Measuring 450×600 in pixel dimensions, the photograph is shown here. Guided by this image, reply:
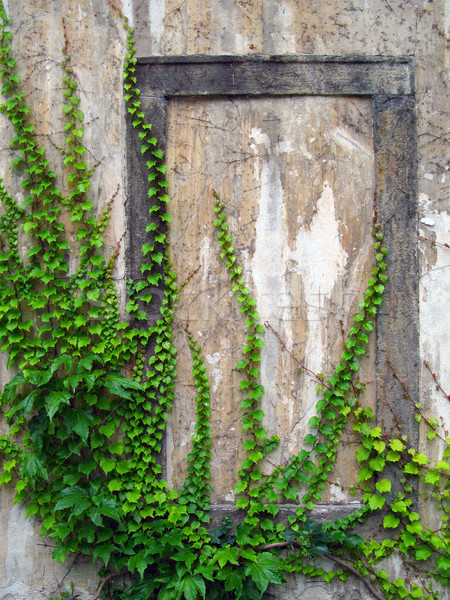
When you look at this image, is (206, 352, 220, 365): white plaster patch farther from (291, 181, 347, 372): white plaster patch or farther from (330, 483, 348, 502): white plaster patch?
(330, 483, 348, 502): white plaster patch

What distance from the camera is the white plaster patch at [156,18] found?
344 centimetres

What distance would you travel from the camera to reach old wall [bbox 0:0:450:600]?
344 centimetres

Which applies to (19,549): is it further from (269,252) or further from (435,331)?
(435,331)

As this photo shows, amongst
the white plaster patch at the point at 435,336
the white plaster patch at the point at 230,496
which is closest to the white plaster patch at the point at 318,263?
the white plaster patch at the point at 435,336

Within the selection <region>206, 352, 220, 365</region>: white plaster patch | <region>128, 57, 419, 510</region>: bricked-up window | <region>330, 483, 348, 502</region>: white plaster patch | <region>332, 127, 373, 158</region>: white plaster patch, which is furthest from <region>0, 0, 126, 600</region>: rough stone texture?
Result: <region>330, 483, 348, 502</region>: white plaster patch

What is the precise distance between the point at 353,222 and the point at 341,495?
1882 millimetres

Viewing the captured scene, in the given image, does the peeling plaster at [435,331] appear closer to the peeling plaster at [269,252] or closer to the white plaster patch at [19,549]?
the peeling plaster at [269,252]

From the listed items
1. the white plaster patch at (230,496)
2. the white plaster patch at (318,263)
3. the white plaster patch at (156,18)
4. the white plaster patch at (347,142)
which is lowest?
the white plaster patch at (230,496)

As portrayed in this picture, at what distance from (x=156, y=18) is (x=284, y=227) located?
168 cm

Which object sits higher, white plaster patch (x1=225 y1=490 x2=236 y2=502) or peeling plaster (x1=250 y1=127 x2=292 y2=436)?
peeling plaster (x1=250 y1=127 x2=292 y2=436)

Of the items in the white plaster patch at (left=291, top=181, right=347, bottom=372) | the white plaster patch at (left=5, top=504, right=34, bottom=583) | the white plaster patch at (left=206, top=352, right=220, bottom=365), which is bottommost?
the white plaster patch at (left=5, top=504, right=34, bottom=583)

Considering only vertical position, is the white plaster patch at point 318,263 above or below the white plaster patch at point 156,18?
below

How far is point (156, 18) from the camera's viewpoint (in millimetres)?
A: 3438

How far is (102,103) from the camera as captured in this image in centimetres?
348
